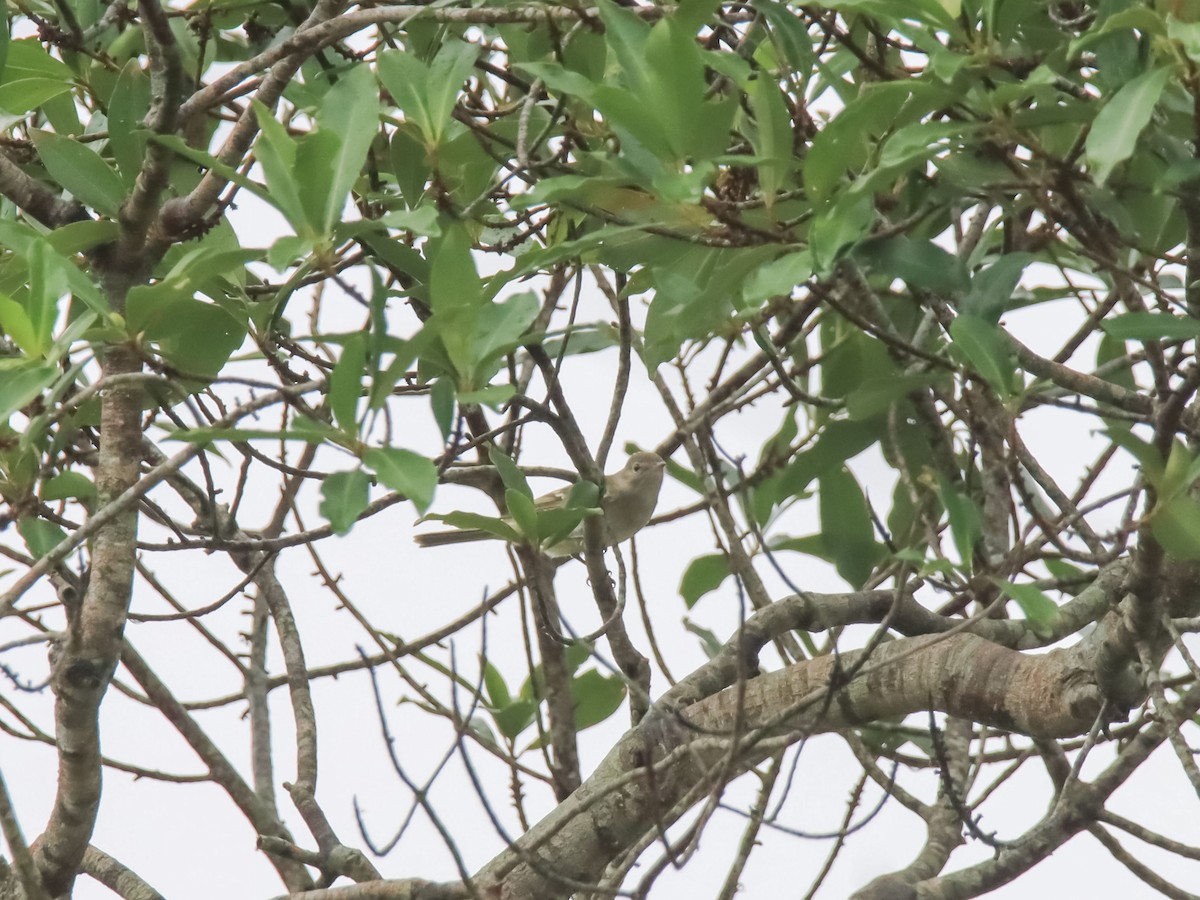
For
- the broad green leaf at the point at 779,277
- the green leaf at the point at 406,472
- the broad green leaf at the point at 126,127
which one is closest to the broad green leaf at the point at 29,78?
the broad green leaf at the point at 126,127

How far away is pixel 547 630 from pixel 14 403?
1163mm

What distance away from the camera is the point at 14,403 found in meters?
1.26

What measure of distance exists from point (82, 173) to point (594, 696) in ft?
4.59

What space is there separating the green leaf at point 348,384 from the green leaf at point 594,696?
4.80 feet

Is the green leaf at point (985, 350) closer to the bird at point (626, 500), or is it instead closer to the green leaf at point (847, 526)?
the green leaf at point (847, 526)

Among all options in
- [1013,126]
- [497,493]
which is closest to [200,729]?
[497,493]

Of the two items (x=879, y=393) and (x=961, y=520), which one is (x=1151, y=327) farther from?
(x=879, y=393)

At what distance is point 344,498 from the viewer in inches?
47.0

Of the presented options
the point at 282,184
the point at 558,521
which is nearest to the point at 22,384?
the point at 282,184

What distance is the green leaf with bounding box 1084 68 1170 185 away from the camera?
43.7 inches

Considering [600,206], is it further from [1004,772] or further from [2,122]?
[1004,772]

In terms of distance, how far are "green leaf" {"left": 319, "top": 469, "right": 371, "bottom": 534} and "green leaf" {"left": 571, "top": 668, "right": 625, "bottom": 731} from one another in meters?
1.45

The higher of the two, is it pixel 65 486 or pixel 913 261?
pixel 65 486

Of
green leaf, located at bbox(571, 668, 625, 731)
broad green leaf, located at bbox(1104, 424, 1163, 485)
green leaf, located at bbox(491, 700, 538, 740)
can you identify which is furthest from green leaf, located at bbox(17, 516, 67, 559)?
broad green leaf, located at bbox(1104, 424, 1163, 485)
